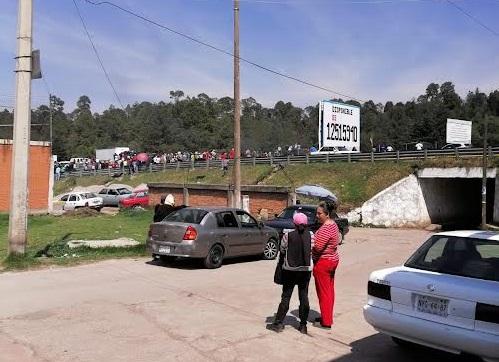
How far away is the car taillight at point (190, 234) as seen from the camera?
521 inches

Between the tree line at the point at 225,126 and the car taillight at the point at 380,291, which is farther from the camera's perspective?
the tree line at the point at 225,126

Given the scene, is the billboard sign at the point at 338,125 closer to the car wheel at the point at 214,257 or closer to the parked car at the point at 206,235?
the parked car at the point at 206,235

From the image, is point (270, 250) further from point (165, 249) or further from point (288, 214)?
point (288, 214)

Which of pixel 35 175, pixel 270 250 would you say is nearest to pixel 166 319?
pixel 270 250

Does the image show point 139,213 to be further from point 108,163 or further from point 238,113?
point 108,163

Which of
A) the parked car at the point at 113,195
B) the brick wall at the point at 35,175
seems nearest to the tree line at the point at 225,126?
the parked car at the point at 113,195

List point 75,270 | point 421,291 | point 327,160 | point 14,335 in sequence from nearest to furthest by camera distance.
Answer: point 421,291 → point 14,335 → point 75,270 → point 327,160

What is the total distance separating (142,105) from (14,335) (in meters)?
158

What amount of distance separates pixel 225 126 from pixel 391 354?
4722 inches

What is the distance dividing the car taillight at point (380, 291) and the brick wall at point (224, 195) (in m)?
22.3

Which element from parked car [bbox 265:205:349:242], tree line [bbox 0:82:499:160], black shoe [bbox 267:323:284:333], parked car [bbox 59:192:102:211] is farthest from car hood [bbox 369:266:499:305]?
tree line [bbox 0:82:499:160]

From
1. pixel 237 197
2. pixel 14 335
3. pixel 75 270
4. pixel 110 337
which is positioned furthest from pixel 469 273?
pixel 237 197

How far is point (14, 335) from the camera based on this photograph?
23.5 feet

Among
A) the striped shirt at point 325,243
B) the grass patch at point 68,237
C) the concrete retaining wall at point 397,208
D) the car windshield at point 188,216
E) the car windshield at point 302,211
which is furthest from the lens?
the concrete retaining wall at point 397,208
